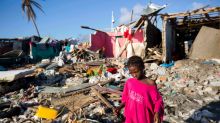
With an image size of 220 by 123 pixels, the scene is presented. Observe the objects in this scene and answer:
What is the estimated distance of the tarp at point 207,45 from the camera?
1359 centimetres

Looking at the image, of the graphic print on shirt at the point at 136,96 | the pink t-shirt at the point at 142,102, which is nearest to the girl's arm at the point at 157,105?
the pink t-shirt at the point at 142,102

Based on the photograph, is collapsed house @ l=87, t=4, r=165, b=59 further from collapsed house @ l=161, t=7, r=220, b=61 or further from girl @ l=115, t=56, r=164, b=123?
girl @ l=115, t=56, r=164, b=123

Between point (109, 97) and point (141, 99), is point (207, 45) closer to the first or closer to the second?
point (109, 97)

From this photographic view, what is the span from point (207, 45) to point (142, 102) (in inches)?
486

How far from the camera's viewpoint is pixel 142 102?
2756mm

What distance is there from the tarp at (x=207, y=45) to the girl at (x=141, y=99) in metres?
12.1

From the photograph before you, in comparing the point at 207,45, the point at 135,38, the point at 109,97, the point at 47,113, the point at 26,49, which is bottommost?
the point at 47,113

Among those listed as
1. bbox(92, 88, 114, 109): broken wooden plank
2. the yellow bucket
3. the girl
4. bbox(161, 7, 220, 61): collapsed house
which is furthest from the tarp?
the girl

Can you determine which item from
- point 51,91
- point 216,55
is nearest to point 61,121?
point 51,91

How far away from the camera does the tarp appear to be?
44.6 feet

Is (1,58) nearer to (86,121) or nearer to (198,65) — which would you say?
(198,65)

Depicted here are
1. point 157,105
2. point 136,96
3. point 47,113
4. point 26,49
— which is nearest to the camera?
point 157,105

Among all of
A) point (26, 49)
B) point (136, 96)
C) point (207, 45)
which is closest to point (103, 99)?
point (136, 96)

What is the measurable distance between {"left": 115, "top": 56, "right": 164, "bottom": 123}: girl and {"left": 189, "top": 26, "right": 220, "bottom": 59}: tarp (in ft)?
39.6
